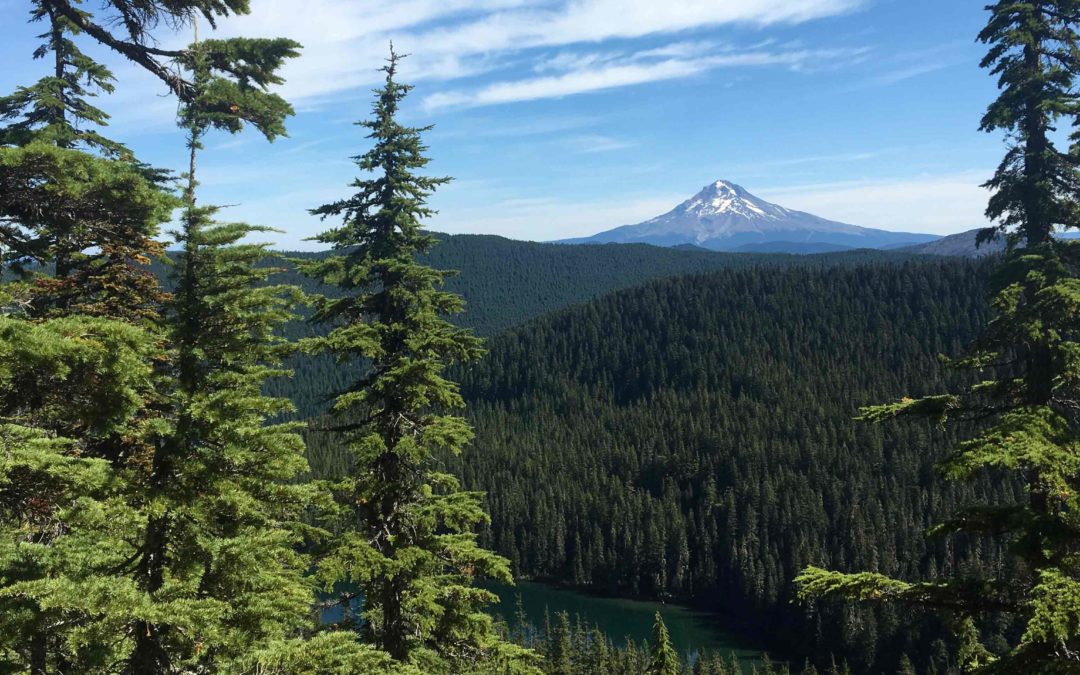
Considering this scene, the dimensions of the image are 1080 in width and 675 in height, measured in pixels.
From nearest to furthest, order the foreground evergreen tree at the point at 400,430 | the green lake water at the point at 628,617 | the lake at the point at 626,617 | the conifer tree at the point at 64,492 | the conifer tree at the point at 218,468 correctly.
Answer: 1. the conifer tree at the point at 64,492
2. the conifer tree at the point at 218,468
3. the foreground evergreen tree at the point at 400,430
4. the lake at the point at 626,617
5. the green lake water at the point at 628,617

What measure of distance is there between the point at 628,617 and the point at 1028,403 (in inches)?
6053

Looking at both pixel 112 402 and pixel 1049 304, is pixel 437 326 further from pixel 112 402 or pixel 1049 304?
pixel 1049 304

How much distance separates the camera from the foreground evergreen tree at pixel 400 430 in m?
17.8

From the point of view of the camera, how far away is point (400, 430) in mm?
18719

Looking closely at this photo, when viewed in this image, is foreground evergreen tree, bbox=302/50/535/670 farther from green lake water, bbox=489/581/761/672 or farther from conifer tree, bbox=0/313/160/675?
green lake water, bbox=489/581/761/672

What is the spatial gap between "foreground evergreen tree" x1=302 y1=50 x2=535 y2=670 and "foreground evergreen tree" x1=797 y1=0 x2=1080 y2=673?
886 centimetres

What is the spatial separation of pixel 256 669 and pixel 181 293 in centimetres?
779

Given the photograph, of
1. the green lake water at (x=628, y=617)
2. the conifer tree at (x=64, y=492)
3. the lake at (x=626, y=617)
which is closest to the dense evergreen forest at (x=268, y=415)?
the conifer tree at (x=64, y=492)

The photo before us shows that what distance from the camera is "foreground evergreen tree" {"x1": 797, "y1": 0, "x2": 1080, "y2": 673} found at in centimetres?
1200

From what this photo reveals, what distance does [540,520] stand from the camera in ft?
614

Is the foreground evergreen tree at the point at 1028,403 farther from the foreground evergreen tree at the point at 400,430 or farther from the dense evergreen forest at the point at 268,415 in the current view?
the foreground evergreen tree at the point at 400,430

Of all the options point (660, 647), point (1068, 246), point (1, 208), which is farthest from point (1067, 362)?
point (660, 647)

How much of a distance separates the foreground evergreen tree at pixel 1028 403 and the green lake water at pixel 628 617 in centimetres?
12429

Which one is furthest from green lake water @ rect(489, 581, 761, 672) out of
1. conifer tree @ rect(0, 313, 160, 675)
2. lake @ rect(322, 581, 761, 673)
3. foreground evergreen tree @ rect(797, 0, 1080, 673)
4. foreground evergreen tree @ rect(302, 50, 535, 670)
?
conifer tree @ rect(0, 313, 160, 675)
